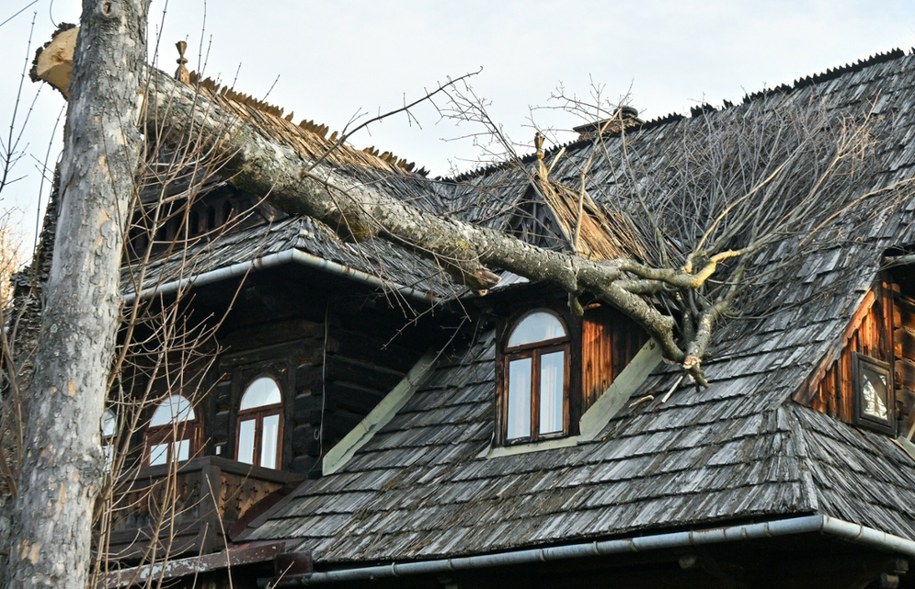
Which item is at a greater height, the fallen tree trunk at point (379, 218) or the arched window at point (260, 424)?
the fallen tree trunk at point (379, 218)

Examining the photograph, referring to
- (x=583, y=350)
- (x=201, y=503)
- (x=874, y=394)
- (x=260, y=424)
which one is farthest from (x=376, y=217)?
(x=260, y=424)

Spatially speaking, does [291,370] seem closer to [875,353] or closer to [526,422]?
[526,422]

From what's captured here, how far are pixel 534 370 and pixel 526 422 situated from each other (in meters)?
0.43

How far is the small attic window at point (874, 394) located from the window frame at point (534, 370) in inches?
86.6

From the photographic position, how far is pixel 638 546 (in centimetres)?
934

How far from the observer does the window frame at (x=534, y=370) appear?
11.5 m

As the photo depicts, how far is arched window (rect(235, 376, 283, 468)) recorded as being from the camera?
526 inches

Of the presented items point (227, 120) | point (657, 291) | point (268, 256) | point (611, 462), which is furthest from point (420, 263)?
point (227, 120)

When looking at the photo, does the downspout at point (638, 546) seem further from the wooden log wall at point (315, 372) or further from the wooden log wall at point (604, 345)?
the wooden log wall at point (315, 372)

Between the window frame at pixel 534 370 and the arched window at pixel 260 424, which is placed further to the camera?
the arched window at pixel 260 424

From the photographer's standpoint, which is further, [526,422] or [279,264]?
[279,264]

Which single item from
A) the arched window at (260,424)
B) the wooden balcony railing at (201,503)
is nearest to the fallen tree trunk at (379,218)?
the wooden balcony railing at (201,503)

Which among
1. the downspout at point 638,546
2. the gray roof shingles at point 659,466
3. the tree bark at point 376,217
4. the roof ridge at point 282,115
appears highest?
the roof ridge at point 282,115

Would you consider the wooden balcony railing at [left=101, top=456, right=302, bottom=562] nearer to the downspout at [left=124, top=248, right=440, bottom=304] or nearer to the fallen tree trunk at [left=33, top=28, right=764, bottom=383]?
the downspout at [left=124, top=248, right=440, bottom=304]
